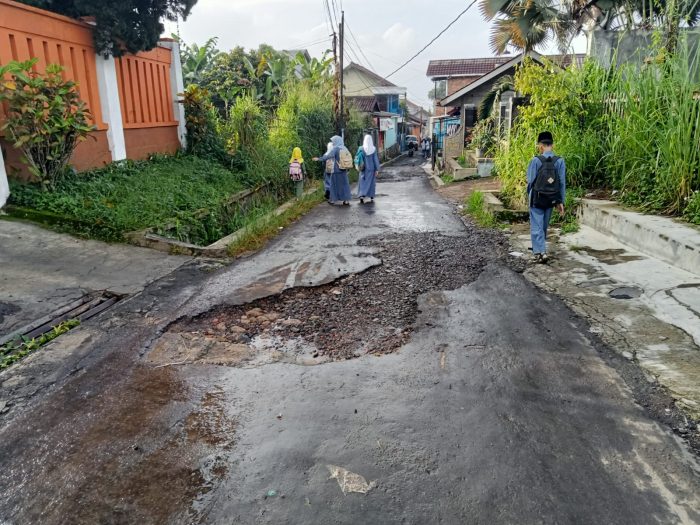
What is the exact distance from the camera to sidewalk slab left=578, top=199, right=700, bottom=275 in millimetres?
5500

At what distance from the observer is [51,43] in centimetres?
838

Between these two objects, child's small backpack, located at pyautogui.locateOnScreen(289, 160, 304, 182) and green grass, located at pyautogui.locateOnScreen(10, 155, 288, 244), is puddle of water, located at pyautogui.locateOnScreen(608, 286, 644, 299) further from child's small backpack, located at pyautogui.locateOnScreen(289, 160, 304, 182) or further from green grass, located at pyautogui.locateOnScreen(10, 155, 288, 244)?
child's small backpack, located at pyautogui.locateOnScreen(289, 160, 304, 182)

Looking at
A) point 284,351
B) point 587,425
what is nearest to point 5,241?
point 284,351

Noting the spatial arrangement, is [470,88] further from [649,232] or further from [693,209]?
[649,232]

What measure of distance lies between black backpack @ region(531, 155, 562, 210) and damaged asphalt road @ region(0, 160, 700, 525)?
1.42m

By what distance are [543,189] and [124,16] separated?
811cm

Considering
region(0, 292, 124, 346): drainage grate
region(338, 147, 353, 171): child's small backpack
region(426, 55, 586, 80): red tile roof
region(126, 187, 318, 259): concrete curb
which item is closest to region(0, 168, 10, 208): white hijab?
region(126, 187, 318, 259): concrete curb

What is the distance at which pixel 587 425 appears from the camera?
10.1ft

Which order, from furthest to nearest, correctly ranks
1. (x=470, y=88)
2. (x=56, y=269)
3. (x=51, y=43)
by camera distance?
(x=470, y=88) < (x=51, y=43) < (x=56, y=269)

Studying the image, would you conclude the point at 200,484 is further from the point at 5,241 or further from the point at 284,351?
the point at 5,241

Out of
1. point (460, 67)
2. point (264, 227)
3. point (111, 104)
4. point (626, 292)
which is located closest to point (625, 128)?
point (626, 292)

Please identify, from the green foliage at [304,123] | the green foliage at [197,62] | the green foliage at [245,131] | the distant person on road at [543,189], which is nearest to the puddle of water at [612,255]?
the distant person on road at [543,189]

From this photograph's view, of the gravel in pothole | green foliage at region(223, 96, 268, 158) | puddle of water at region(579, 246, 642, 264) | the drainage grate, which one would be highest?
green foliage at region(223, 96, 268, 158)

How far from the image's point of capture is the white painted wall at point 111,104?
9.62 meters
